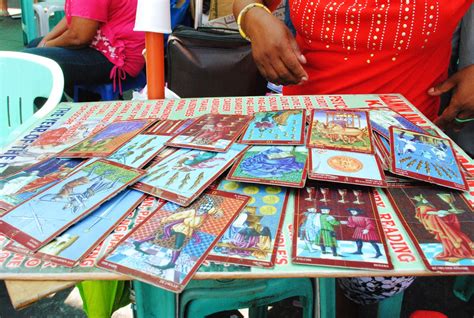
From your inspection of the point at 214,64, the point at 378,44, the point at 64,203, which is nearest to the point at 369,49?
the point at 378,44

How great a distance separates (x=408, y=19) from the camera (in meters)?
0.87

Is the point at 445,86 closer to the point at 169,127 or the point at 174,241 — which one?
the point at 169,127

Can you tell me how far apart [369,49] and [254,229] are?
53 centimetres

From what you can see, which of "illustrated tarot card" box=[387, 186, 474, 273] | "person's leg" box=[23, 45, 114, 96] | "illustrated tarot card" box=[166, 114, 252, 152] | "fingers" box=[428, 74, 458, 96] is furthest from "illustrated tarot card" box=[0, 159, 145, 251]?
"person's leg" box=[23, 45, 114, 96]

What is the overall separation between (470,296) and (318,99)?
0.86 meters

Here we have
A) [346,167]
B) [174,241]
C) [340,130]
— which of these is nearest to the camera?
[174,241]

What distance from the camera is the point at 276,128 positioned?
0.78 meters

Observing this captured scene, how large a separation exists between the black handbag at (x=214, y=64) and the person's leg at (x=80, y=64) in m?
0.44

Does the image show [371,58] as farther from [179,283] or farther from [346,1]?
[179,283]

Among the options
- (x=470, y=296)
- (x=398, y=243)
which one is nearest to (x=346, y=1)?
(x=398, y=243)

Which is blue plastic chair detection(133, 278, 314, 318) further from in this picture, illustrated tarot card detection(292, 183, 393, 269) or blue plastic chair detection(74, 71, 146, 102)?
blue plastic chair detection(74, 71, 146, 102)

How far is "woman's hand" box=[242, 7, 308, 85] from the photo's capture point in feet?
3.12

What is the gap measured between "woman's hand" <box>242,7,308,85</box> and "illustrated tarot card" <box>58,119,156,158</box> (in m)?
0.28

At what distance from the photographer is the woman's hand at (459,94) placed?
926 millimetres
